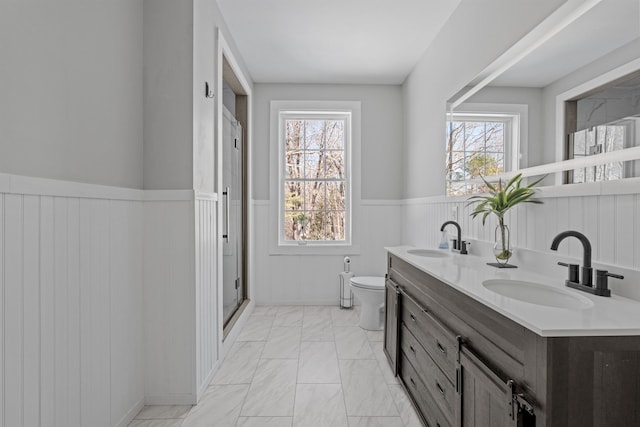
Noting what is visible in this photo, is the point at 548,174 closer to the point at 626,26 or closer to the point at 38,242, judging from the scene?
the point at 626,26

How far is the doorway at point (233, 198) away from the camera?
304 cm

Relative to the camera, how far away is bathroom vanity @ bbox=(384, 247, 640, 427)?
0.87 m

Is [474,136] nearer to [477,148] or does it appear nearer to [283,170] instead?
[477,148]

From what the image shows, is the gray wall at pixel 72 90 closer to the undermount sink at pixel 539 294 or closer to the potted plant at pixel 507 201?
the undermount sink at pixel 539 294

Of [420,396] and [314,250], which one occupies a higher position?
[314,250]

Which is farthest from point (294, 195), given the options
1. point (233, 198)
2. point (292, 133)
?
point (233, 198)

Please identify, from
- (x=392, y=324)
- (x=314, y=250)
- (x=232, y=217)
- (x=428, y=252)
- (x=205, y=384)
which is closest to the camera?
(x=205, y=384)

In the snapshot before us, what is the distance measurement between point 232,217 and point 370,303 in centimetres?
154

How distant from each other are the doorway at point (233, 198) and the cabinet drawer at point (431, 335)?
1.53m

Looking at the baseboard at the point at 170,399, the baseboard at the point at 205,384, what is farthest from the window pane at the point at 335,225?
→ the baseboard at the point at 170,399

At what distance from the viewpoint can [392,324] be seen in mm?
2436

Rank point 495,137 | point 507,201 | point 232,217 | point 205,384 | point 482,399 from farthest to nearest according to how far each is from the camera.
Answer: point 232,217 → point 205,384 → point 495,137 → point 507,201 → point 482,399

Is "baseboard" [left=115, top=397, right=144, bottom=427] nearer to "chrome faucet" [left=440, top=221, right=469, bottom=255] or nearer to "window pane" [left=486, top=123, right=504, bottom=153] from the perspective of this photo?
"chrome faucet" [left=440, top=221, right=469, bottom=255]

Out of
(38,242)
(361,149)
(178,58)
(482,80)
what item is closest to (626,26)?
(482,80)
